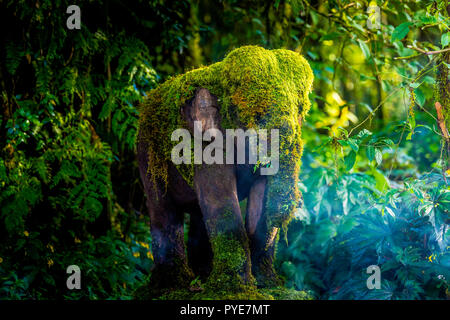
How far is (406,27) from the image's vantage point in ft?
11.0

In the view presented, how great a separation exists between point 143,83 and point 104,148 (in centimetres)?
91

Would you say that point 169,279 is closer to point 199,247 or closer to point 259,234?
point 199,247

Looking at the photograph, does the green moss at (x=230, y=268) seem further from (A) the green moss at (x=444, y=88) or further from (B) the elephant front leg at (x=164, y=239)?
(A) the green moss at (x=444, y=88)

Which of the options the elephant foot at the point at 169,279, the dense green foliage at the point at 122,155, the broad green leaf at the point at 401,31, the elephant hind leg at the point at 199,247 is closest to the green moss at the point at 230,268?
the elephant foot at the point at 169,279

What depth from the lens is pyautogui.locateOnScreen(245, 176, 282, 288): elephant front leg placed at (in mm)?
2768

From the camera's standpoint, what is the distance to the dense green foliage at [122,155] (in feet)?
12.8

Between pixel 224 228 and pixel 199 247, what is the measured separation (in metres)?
0.77

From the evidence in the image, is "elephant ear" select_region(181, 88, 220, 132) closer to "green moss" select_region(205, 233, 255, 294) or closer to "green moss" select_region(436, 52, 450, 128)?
"green moss" select_region(205, 233, 255, 294)

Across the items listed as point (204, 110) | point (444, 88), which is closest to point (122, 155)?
point (204, 110)

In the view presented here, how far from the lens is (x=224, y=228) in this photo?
8.58ft

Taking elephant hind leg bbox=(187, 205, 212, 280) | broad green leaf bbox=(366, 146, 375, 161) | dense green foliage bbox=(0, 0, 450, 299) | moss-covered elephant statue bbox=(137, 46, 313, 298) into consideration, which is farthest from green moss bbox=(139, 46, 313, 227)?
dense green foliage bbox=(0, 0, 450, 299)

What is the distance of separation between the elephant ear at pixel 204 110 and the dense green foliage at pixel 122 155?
145 centimetres
